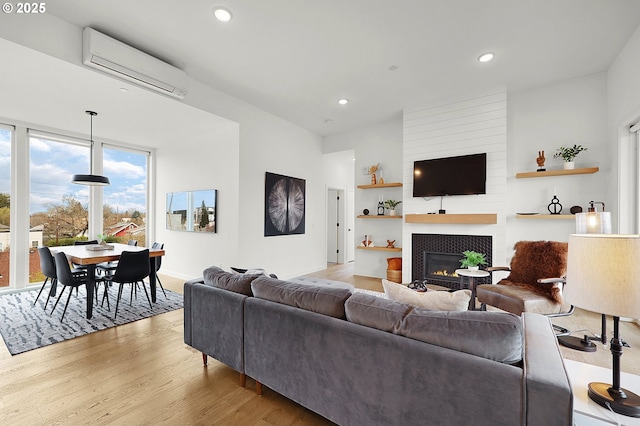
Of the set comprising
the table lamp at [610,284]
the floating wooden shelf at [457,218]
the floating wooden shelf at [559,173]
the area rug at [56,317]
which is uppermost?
the floating wooden shelf at [559,173]

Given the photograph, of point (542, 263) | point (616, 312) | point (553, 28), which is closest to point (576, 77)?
point (553, 28)

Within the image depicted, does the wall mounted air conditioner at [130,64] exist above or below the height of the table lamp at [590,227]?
above

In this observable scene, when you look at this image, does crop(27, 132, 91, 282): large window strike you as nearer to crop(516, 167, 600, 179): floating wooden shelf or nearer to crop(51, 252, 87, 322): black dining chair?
crop(51, 252, 87, 322): black dining chair

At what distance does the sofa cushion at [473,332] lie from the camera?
122 centimetres

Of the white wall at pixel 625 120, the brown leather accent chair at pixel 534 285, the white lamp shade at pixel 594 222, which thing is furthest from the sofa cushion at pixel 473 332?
the white wall at pixel 625 120

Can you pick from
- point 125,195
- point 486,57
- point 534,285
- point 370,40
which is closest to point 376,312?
point 534,285

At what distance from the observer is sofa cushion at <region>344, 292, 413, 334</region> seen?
147 centimetres

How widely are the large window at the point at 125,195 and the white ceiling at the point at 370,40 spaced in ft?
10.7

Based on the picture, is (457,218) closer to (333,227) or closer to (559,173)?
(559,173)

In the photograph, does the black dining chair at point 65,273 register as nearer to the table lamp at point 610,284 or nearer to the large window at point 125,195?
the large window at point 125,195

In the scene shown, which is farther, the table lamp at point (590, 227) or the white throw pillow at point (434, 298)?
the table lamp at point (590, 227)

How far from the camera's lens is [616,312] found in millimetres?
1088

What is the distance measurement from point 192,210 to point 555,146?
5.89 m

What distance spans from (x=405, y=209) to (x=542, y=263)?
224 cm
